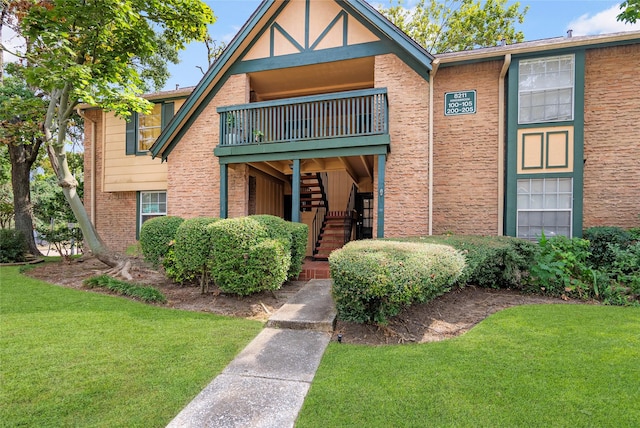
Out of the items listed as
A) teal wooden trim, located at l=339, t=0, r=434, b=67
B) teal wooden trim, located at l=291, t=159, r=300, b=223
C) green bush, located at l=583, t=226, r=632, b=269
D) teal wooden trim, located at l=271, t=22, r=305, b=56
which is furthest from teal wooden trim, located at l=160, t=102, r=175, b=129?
green bush, located at l=583, t=226, r=632, b=269

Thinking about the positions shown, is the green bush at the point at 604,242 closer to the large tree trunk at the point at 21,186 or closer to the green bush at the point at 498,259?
the green bush at the point at 498,259

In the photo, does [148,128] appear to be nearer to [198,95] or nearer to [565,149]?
[198,95]

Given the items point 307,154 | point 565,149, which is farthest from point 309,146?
point 565,149

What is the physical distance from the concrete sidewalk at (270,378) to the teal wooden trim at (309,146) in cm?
455

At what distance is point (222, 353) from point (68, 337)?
2300 mm

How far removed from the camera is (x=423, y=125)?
27.0 ft

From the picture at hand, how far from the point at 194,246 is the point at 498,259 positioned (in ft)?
20.2

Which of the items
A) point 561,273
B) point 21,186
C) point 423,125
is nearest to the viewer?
point 561,273

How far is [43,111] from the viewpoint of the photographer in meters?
10.1

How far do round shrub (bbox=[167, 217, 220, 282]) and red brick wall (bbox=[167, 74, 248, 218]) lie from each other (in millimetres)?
3681

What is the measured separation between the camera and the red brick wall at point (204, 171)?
9.85 m

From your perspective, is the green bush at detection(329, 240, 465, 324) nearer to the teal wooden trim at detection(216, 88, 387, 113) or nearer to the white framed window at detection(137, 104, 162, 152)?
the teal wooden trim at detection(216, 88, 387, 113)

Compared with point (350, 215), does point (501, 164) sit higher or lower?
higher

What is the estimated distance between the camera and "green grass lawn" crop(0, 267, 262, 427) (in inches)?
105
